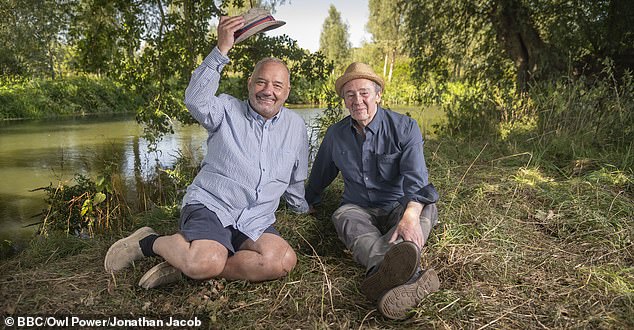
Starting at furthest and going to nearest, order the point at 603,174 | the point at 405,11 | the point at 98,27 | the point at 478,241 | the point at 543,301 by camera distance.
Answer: the point at 405,11 < the point at 98,27 < the point at 603,174 < the point at 478,241 < the point at 543,301

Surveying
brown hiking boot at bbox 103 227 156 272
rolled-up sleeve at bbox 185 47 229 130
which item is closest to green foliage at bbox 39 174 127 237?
brown hiking boot at bbox 103 227 156 272

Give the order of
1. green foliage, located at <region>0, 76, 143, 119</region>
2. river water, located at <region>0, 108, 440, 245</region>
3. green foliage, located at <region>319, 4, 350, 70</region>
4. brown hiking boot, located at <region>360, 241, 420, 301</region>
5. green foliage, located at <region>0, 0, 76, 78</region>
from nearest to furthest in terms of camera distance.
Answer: brown hiking boot, located at <region>360, 241, 420, 301</region>
river water, located at <region>0, 108, 440, 245</region>
green foliage, located at <region>0, 0, 76, 78</region>
green foliage, located at <region>0, 76, 143, 119</region>
green foliage, located at <region>319, 4, 350, 70</region>

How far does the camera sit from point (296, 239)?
3070 millimetres

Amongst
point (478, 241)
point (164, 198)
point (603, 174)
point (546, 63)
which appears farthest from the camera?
point (546, 63)

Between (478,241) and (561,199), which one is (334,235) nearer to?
(478,241)

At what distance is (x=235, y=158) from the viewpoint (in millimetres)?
→ 2594

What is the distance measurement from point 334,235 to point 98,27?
4444 mm

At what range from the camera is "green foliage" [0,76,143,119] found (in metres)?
17.0

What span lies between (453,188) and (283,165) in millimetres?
1707

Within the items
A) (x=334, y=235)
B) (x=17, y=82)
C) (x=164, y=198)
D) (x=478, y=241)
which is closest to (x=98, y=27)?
(x=164, y=198)

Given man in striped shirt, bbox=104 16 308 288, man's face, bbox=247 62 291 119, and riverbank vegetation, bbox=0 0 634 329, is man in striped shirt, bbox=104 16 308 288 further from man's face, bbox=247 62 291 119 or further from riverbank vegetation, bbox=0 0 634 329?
riverbank vegetation, bbox=0 0 634 329

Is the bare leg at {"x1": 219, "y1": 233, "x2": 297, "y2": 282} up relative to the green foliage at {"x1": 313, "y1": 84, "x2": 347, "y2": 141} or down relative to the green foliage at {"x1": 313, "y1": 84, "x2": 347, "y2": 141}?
down

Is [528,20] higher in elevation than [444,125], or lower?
higher

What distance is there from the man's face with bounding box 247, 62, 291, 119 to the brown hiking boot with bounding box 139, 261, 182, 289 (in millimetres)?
1070
